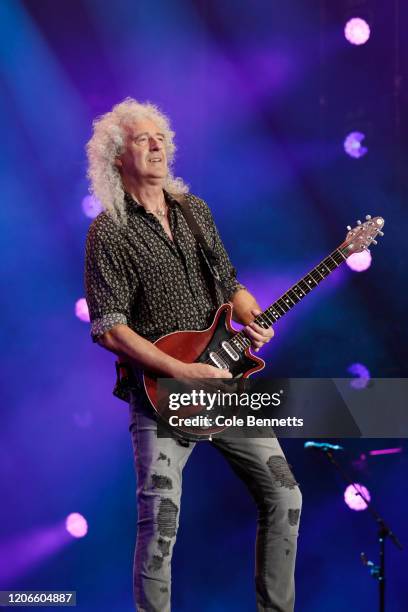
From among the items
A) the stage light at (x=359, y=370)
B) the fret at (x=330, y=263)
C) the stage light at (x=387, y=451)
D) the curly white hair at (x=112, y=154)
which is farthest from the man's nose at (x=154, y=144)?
the stage light at (x=387, y=451)

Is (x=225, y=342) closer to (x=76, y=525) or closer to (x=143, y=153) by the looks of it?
(x=143, y=153)

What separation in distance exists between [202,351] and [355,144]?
1.93 m

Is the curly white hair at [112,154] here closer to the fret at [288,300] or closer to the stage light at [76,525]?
the fret at [288,300]

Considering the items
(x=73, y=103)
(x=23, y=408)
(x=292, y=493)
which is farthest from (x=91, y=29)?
(x=292, y=493)

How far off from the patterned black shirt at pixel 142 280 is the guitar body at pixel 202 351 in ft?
0.21

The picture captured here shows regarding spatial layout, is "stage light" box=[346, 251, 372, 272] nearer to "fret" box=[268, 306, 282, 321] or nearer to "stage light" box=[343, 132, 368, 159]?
"stage light" box=[343, 132, 368, 159]

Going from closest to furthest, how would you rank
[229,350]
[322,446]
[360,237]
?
[229,350] → [360,237] → [322,446]

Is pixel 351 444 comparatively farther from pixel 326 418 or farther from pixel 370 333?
pixel 326 418

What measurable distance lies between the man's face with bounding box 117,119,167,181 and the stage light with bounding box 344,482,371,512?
2072mm

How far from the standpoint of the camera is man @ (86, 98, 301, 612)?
9.70 feet

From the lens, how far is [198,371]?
300 centimetres

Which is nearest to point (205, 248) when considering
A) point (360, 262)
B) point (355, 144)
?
point (360, 262)

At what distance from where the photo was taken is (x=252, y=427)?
10.3 feet

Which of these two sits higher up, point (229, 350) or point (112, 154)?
point (112, 154)
